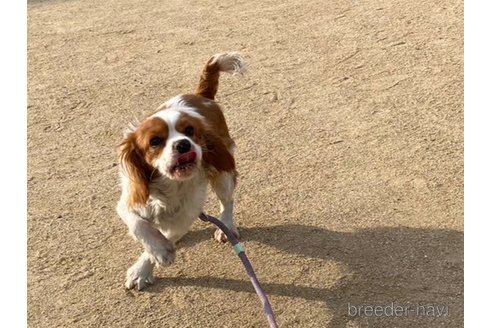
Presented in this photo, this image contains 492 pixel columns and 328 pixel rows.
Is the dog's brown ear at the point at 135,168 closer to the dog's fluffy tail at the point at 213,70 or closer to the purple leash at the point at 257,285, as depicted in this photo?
the purple leash at the point at 257,285

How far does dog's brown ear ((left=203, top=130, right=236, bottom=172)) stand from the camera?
12.8ft

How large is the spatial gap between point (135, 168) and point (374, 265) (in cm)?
144

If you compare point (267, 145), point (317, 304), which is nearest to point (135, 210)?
point (317, 304)

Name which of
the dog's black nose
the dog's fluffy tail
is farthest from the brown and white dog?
the dog's fluffy tail

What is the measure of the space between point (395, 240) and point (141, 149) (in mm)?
1630

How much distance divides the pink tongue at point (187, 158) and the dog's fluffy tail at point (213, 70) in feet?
3.32

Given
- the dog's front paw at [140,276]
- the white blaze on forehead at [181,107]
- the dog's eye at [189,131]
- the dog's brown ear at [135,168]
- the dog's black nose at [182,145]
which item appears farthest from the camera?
the dog's front paw at [140,276]

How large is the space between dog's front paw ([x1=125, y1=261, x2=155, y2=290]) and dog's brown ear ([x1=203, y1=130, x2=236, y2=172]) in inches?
26.4

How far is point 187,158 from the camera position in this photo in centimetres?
355

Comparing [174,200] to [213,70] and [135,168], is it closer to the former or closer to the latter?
[135,168]

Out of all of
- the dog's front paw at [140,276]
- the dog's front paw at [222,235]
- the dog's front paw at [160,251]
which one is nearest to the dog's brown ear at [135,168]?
the dog's front paw at [160,251]

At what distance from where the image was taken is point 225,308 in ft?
13.1

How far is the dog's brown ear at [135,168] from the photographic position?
3.73 metres

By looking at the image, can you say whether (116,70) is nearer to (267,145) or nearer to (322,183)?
(267,145)
